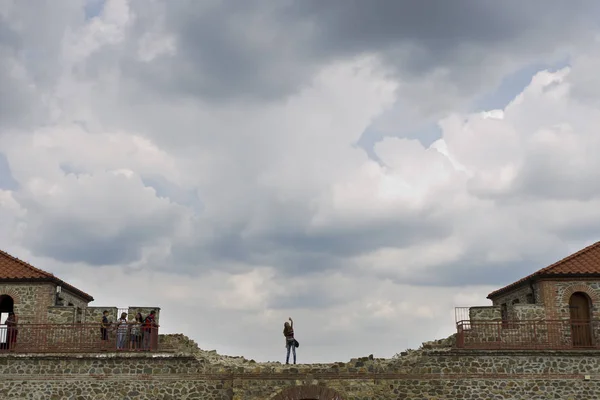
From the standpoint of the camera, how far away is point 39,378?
23.4 m

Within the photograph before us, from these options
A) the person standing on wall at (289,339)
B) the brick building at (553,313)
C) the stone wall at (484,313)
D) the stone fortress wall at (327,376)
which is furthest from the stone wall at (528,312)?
the person standing on wall at (289,339)

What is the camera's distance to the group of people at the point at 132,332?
77.9 feet

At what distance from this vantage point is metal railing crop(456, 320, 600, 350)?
77.3 ft

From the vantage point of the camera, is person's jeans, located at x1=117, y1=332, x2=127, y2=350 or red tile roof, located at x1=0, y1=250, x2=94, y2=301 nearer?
person's jeans, located at x1=117, y1=332, x2=127, y2=350

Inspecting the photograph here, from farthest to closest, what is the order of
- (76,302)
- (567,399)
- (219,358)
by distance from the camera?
(76,302) → (219,358) → (567,399)

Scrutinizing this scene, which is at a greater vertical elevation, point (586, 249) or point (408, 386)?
point (586, 249)

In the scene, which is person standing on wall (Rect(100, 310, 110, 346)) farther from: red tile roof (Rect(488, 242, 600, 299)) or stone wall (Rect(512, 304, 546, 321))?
red tile roof (Rect(488, 242, 600, 299))

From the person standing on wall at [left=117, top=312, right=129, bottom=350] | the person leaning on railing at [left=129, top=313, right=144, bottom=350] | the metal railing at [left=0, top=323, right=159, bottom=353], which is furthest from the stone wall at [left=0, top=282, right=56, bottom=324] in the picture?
the person leaning on railing at [left=129, top=313, right=144, bottom=350]

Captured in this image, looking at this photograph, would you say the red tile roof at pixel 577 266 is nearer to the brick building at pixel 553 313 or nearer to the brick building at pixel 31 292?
the brick building at pixel 553 313

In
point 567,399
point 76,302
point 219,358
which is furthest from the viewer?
point 76,302

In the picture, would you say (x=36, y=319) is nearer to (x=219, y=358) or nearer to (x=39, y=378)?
(x=39, y=378)

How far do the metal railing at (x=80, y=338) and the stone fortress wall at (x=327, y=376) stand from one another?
14.5 inches

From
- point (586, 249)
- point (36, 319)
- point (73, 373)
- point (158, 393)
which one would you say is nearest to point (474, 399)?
point (586, 249)

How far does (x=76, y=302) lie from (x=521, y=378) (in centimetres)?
1924
